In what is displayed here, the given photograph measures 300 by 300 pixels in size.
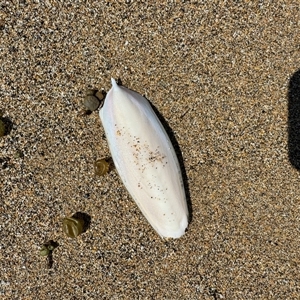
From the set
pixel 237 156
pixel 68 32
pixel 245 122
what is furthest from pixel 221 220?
pixel 68 32

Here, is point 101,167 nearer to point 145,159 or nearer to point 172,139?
point 145,159

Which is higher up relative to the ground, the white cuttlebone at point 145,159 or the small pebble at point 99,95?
the small pebble at point 99,95

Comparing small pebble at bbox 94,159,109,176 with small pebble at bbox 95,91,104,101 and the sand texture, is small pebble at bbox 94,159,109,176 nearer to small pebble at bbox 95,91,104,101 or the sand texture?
the sand texture

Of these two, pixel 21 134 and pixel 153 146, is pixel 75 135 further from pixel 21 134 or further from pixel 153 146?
pixel 153 146

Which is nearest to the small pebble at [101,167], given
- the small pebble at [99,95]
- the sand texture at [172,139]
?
the sand texture at [172,139]

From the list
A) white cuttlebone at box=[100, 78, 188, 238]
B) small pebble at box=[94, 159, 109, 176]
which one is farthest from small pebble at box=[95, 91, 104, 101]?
small pebble at box=[94, 159, 109, 176]

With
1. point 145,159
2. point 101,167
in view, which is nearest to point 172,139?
point 145,159

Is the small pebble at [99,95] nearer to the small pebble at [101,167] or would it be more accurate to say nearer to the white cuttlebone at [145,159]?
the white cuttlebone at [145,159]
